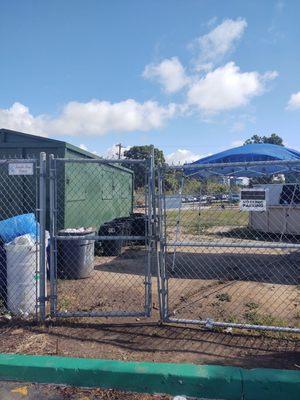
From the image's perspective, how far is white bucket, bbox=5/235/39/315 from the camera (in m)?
5.47

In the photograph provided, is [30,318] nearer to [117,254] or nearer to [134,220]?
[117,254]

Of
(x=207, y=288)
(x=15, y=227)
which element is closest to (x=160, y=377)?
(x=207, y=288)

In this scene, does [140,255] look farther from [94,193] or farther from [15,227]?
[15,227]

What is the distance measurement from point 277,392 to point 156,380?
1061 mm

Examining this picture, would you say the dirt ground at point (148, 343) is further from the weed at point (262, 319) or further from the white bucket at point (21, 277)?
the weed at point (262, 319)

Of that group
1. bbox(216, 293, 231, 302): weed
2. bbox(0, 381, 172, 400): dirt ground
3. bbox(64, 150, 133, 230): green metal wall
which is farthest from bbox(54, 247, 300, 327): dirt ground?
bbox(0, 381, 172, 400): dirt ground

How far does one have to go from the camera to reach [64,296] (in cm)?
649

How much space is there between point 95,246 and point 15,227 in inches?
170

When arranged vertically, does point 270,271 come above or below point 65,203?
below

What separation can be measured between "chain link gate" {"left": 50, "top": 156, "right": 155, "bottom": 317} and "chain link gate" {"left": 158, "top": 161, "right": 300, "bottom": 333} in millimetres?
445

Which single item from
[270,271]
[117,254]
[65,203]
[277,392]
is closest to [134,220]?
[117,254]

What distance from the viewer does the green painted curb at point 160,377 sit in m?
3.43

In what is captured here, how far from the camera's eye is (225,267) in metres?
9.26

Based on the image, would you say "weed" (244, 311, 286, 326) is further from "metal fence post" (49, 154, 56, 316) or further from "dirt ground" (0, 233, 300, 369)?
"metal fence post" (49, 154, 56, 316)
